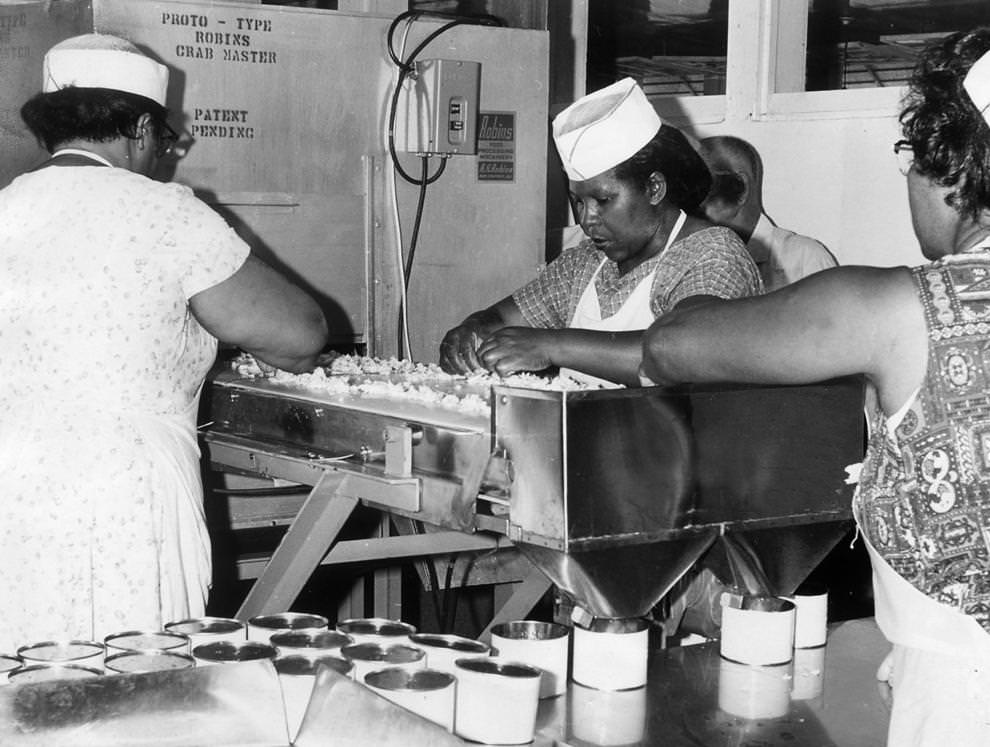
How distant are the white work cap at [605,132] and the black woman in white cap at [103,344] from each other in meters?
0.61

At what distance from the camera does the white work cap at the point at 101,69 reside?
6.97ft

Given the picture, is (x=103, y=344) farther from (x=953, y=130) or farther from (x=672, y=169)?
(x=953, y=130)

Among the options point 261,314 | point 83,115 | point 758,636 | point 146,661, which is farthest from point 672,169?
point 146,661

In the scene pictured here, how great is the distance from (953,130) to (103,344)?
1.32 meters

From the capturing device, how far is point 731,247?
7.52 ft

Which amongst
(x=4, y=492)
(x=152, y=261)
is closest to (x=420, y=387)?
(x=152, y=261)

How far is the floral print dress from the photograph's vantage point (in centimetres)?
200

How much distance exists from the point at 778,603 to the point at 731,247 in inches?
27.0

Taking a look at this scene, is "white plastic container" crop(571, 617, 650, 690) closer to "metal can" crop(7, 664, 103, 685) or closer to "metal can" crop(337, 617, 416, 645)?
"metal can" crop(337, 617, 416, 645)

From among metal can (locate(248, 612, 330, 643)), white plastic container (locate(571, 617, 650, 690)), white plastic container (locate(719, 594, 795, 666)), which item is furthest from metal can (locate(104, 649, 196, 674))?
white plastic container (locate(719, 594, 795, 666))

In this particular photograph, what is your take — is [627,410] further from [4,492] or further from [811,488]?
[4,492]

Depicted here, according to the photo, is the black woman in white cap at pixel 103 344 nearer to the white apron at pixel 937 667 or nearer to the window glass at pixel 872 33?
the white apron at pixel 937 667

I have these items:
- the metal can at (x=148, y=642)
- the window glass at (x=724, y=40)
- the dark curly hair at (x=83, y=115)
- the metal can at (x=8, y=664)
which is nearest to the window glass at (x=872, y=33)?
the window glass at (x=724, y=40)

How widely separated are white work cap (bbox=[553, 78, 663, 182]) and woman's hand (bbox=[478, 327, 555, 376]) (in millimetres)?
370
